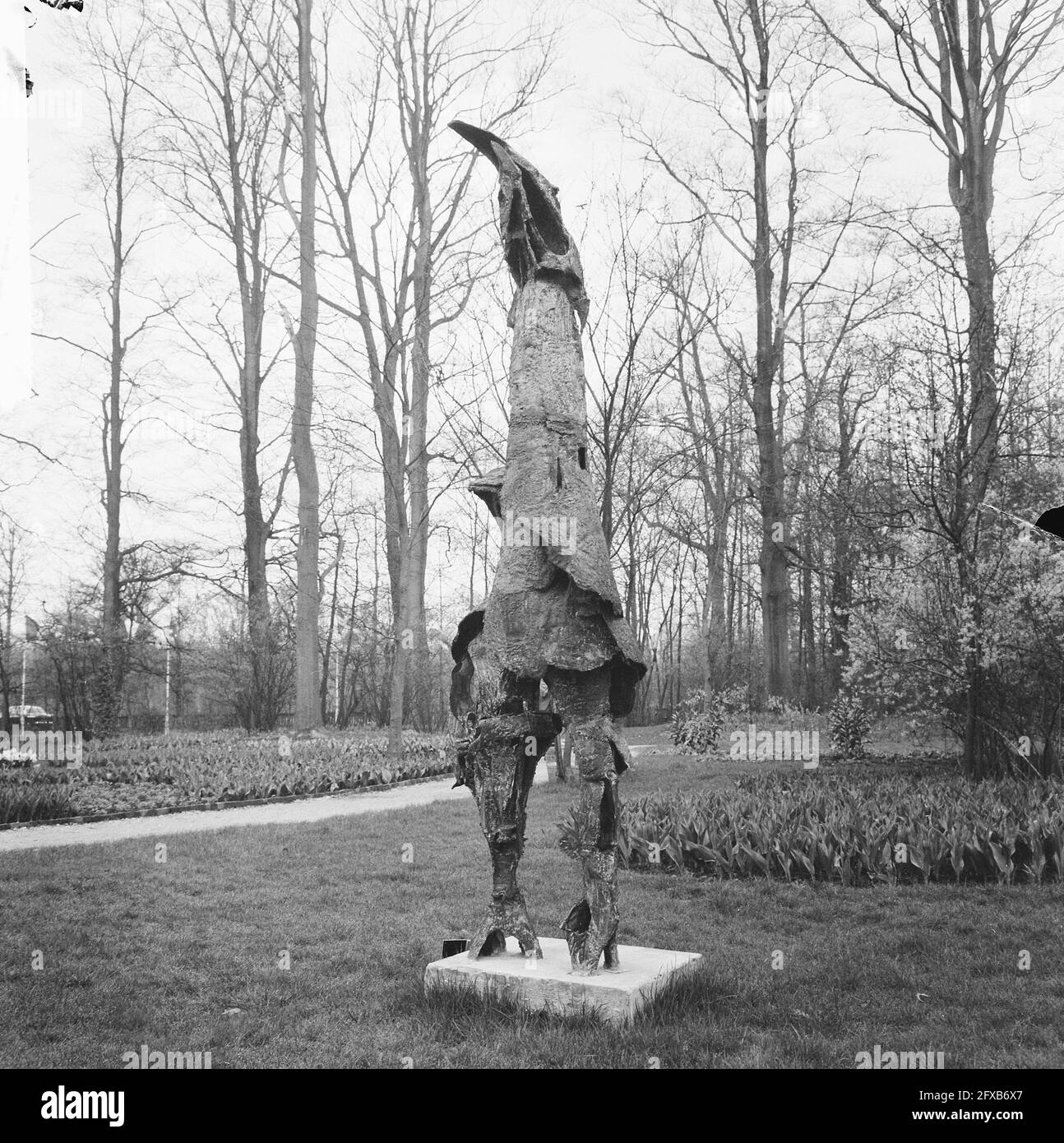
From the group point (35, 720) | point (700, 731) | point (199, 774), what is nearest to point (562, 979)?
point (199, 774)

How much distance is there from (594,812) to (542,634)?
2.78 ft

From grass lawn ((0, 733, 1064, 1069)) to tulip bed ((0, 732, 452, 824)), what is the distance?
3.06 metres

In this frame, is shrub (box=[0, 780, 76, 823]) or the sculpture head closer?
the sculpture head

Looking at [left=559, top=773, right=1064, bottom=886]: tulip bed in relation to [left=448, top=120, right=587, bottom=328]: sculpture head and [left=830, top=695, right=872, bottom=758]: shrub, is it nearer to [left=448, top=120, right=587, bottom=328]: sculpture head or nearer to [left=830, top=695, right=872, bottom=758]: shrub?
[left=448, top=120, right=587, bottom=328]: sculpture head

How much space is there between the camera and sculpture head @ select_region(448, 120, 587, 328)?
16.9ft

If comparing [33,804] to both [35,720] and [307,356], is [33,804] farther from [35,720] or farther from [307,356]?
[35,720]

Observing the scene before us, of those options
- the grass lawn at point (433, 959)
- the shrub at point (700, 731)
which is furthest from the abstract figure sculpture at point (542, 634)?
the shrub at point (700, 731)

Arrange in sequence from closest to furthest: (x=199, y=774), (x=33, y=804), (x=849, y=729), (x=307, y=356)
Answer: (x=33, y=804) → (x=199, y=774) → (x=849, y=729) → (x=307, y=356)

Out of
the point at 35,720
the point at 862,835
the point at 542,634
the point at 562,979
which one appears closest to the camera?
the point at 562,979

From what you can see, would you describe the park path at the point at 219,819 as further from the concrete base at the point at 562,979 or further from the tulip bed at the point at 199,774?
the concrete base at the point at 562,979

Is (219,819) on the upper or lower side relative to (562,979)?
lower

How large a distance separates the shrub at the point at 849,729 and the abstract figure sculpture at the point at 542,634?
11.6 meters

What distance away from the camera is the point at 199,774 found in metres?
14.3

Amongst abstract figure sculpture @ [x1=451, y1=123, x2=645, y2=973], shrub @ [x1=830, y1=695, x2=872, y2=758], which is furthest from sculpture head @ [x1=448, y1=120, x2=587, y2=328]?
shrub @ [x1=830, y1=695, x2=872, y2=758]
